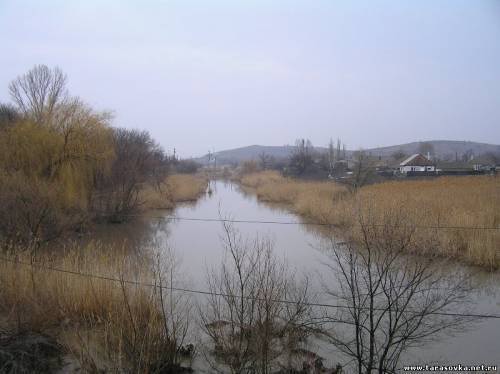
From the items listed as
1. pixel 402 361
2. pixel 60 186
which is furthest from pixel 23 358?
pixel 60 186

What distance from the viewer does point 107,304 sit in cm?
591

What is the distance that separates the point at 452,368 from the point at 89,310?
484 centimetres

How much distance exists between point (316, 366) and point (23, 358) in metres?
3.25

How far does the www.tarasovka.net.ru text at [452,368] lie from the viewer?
4.84 m

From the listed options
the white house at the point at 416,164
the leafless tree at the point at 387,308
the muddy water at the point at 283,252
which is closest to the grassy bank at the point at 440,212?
the leafless tree at the point at 387,308

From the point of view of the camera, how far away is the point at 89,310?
19.4 ft

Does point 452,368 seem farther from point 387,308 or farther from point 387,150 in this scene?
point 387,150

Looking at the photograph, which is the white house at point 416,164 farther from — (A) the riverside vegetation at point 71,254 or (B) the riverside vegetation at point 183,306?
(B) the riverside vegetation at point 183,306

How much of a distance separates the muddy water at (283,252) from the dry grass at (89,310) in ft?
6.31

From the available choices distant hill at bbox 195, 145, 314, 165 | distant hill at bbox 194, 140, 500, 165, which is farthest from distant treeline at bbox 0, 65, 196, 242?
distant hill at bbox 195, 145, 314, 165

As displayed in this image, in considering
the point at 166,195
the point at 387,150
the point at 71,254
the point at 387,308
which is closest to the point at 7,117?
the point at 166,195

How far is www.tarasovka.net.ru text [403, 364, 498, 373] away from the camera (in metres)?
4.84

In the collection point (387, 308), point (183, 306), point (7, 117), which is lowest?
point (183, 306)

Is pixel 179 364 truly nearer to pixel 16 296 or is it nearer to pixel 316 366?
pixel 316 366
